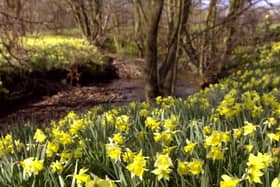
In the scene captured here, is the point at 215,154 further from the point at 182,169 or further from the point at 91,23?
the point at 91,23

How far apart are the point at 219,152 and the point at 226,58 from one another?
8.92m

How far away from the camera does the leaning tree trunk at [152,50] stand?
5.05 meters

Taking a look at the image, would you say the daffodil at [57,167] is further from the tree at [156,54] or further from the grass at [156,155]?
the tree at [156,54]

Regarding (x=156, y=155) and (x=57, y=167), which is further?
(x=57, y=167)

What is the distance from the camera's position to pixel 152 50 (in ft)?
17.2

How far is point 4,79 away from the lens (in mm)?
9602

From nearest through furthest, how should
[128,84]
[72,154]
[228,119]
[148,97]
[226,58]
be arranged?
[72,154] < [228,119] < [148,97] < [226,58] < [128,84]

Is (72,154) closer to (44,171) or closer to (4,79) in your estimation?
(44,171)

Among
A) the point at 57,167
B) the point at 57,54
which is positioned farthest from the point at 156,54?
the point at 57,54

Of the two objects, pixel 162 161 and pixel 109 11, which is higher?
pixel 109 11

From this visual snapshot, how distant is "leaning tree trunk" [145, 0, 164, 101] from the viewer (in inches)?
199

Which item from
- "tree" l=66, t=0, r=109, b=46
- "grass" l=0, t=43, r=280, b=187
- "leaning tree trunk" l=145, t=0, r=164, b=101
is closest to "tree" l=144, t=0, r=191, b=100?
"leaning tree trunk" l=145, t=0, r=164, b=101

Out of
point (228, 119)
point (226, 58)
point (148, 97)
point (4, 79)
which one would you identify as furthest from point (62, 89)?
point (228, 119)

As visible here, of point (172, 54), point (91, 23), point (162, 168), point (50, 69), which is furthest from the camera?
point (91, 23)
